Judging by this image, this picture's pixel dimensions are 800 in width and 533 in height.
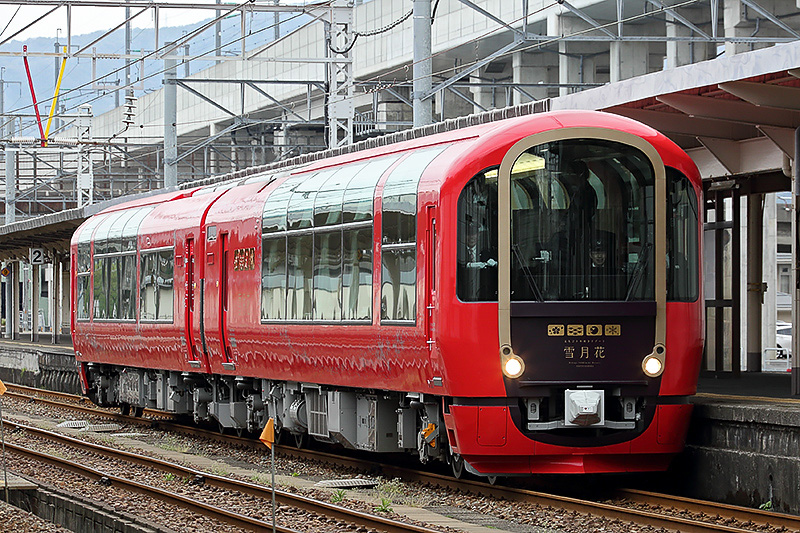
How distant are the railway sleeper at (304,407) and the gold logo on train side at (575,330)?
145 centimetres

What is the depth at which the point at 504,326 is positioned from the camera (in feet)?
39.1

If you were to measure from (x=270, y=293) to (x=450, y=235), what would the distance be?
4569 mm

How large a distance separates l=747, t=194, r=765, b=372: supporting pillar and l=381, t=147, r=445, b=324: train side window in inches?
277

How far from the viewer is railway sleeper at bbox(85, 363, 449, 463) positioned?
13.4 metres

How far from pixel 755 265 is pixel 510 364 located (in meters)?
8.49

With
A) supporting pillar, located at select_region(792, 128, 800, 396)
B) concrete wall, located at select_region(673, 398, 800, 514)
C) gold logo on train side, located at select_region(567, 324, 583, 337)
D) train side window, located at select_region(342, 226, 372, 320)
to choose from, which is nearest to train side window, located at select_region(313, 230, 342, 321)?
train side window, located at select_region(342, 226, 372, 320)

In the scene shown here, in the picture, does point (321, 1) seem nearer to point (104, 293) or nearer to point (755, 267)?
point (104, 293)

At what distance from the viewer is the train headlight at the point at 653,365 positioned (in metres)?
12.1

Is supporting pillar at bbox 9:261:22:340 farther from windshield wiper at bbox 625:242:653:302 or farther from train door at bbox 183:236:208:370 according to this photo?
windshield wiper at bbox 625:242:653:302

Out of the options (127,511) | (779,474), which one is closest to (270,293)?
(127,511)

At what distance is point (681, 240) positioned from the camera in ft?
40.7

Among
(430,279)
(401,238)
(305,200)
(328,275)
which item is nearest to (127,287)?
(305,200)

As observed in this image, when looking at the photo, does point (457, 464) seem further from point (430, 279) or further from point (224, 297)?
point (224, 297)

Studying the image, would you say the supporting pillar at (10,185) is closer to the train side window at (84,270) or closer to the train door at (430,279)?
the train side window at (84,270)
